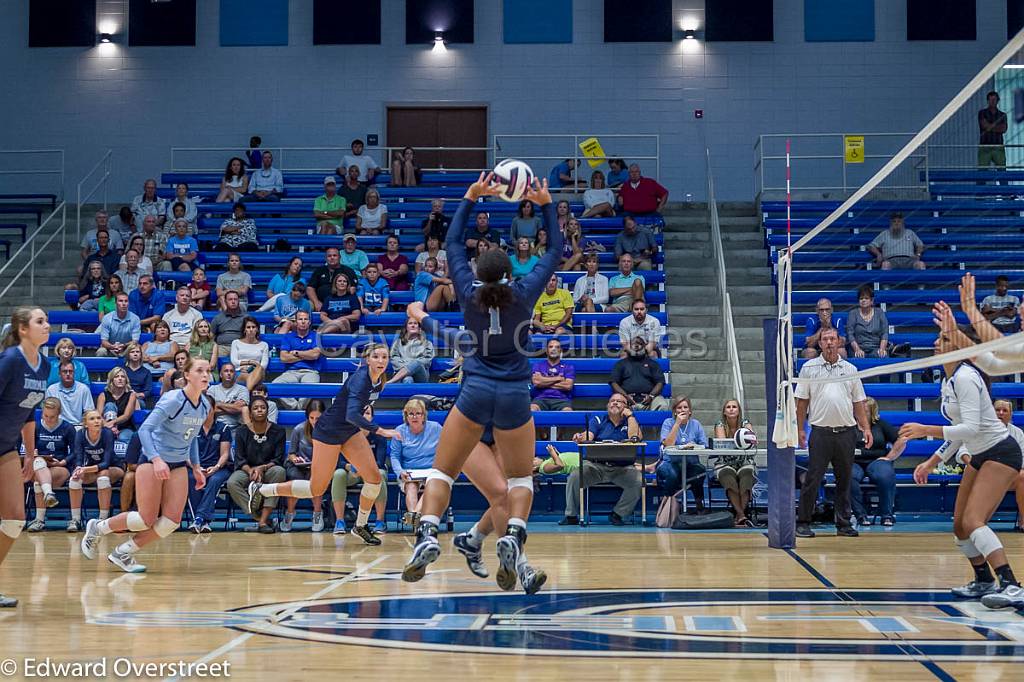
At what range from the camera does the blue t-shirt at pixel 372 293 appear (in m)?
17.8

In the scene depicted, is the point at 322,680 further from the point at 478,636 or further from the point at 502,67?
the point at 502,67

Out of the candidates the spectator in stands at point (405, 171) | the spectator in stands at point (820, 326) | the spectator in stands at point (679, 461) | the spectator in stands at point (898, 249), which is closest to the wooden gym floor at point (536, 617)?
the spectator in stands at point (679, 461)

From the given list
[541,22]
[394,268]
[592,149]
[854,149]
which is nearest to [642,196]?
[592,149]

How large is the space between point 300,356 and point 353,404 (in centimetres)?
581

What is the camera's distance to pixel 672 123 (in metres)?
22.8

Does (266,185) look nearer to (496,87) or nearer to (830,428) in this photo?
(496,87)

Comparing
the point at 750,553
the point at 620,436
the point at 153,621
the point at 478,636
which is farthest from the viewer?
the point at 620,436

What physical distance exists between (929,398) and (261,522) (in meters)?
8.74

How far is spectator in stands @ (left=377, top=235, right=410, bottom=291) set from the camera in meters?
18.5

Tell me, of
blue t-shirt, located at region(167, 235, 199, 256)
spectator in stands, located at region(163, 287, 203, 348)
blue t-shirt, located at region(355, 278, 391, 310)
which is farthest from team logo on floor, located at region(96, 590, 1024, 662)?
blue t-shirt, located at region(167, 235, 199, 256)

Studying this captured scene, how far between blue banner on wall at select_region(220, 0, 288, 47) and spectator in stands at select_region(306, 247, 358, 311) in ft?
24.2

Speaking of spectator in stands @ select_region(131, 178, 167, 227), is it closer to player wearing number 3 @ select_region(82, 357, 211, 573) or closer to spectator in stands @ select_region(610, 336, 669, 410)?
spectator in stands @ select_region(610, 336, 669, 410)

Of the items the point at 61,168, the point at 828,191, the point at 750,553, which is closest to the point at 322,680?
the point at 750,553

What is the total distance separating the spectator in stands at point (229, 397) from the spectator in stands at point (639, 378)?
4.77m
